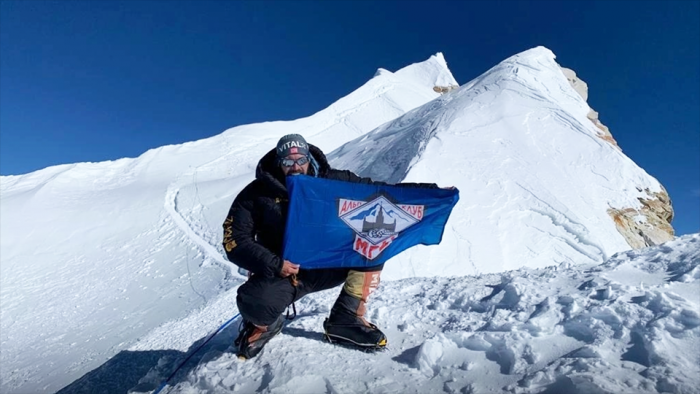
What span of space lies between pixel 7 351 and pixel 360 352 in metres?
7.90

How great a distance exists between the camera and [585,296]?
3146 millimetres

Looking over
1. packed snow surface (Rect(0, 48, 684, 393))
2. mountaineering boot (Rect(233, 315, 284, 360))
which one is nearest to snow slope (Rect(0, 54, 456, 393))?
packed snow surface (Rect(0, 48, 684, 393))

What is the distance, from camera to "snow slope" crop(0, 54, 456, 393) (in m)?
7.84

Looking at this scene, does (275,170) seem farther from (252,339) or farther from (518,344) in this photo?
(518,344)

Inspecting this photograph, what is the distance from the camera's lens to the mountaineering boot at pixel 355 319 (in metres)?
3.35

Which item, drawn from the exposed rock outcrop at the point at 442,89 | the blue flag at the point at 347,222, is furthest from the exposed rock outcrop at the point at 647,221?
the exposed rock outcrop at the point at 442,89

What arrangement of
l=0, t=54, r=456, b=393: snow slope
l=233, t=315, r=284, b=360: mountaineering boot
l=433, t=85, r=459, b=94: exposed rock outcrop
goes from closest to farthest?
1. l=233, t=315, r=284, b=360: mountaineering boot
2. l=0, t=54, r=456, b=393: snow slope
3. l=433, t=85, r=459, b=94: exposed rock outcrop

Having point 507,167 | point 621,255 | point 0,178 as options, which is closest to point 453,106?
point 507,167

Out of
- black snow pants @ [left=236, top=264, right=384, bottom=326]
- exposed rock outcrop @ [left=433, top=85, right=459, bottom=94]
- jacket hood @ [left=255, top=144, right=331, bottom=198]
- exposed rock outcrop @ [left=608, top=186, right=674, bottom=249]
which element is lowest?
exposed rock outcrop @ [left=608, top=186, right=674, bottom=249]

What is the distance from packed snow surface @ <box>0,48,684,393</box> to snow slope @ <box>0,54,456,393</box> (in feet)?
0.21

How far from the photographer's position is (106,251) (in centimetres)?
1236

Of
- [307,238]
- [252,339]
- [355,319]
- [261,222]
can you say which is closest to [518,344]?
[355,319]

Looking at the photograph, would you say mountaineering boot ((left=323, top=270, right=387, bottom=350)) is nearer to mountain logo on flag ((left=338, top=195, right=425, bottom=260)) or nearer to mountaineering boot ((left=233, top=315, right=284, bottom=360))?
mountain logo on flag ((left=338, top=195, right=425, bottom=260))

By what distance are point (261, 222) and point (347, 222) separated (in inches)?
27.2
